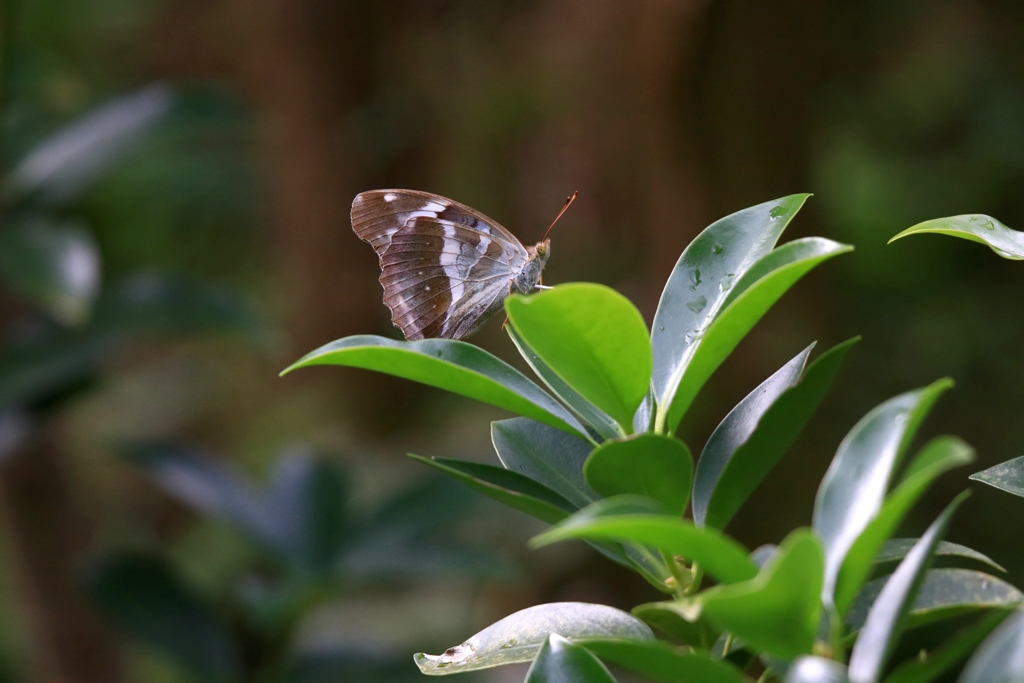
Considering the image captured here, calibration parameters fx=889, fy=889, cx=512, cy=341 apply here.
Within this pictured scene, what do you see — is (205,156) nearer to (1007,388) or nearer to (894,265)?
(894,265)

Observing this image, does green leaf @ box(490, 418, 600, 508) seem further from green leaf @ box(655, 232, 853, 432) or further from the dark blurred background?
the dark blurred background

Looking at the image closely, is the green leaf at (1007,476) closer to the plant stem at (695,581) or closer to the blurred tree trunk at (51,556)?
the plant stem at (695,581)

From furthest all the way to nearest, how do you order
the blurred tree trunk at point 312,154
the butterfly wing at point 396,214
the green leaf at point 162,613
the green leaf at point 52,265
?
the blurred tree trunk at point 312,154 → the green leaf at point 162,613 → the green leaf at point 52,265 → the butterfly wing at point 396,214

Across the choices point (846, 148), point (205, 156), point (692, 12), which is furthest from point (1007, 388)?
point (205, 156)

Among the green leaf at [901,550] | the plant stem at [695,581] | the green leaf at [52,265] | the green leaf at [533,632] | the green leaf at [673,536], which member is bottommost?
the green leaf at [52,265]

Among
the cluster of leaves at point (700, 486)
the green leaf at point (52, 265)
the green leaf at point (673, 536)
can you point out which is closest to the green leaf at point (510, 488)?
the cluster of leaves at point (700, 486)

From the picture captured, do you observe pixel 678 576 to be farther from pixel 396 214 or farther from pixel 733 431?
pixel 396 214

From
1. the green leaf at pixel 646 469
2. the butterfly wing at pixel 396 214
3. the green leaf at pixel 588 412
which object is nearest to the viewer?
the green leaf at pixel 646 469
